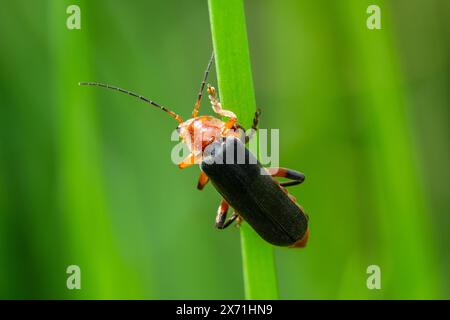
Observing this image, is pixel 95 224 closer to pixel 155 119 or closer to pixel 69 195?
pixel 69 195

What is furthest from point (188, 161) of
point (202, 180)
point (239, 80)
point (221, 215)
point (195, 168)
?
point (239, 80)

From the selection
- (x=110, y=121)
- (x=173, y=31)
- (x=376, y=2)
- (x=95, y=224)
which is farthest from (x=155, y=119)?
(x=376, y=2)

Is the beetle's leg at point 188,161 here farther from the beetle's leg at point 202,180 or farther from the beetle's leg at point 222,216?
the beetle's leg at point 222,216

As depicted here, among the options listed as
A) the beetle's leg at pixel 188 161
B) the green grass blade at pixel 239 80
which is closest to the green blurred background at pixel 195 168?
the beetle's leg at pixel 188 161

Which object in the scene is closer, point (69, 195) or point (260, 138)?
point (260, 138)

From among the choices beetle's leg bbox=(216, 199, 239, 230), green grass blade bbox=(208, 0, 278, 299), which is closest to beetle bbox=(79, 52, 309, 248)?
beetle's leg bbox=(216, 199, 239, 230)

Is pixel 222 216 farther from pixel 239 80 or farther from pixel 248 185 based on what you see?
pixel 239 80
